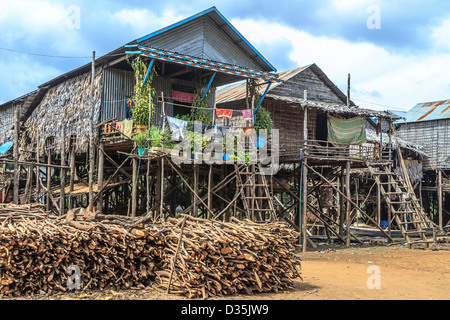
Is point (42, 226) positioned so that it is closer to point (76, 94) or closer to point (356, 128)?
point (76, 94)

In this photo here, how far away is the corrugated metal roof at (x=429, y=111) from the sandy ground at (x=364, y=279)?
15003mm

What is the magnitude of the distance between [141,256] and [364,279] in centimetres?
511

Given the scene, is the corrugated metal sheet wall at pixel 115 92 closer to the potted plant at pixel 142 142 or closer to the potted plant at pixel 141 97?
the potted plant at pixel 141 97

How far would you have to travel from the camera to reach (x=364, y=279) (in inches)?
429

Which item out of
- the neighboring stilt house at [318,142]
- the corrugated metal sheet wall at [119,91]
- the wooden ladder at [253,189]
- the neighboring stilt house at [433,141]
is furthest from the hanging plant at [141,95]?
the neighboring stilt house at [433,141]

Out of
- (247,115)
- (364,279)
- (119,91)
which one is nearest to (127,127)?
(119,91)

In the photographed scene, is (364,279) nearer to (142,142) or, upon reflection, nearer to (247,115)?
(247,115)

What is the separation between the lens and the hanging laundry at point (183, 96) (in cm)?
1745

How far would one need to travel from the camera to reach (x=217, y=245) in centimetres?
828

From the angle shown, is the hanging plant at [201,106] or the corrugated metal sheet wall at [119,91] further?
the corrugated metal sheet wall at [119,91]

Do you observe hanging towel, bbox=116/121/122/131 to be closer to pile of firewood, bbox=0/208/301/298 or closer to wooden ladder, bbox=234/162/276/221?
wooden ladder, bbox=234/162/276/221
